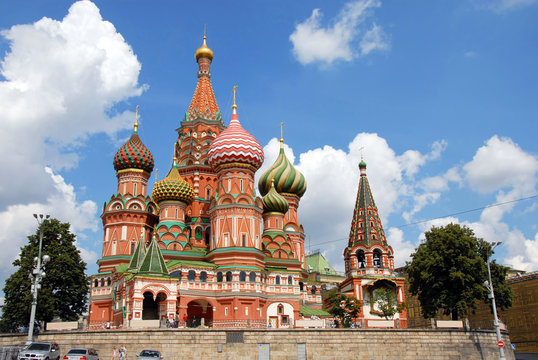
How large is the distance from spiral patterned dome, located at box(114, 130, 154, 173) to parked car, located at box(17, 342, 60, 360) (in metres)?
23.8

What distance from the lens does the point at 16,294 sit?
36031 mm

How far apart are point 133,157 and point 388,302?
996 inches

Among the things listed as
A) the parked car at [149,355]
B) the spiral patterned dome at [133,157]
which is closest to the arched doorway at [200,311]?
the spiral patterned dome at [133,157]

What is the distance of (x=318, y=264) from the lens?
78.8 m

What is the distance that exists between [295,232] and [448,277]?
1814 cm

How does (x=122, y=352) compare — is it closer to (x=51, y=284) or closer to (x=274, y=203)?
(x=51, y=284)

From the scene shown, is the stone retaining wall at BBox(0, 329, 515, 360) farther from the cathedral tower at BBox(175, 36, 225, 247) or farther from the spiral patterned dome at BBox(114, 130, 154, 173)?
the spiral patterned dome at BBox(114, 130, 154, 173)

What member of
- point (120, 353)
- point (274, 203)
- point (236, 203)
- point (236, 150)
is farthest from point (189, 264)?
point (274, 203)

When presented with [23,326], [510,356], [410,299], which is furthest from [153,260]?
[410,299]

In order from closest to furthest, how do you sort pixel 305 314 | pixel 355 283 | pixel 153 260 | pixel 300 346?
pixel 300 346 < pixel 153 260 < pixel 305 314 < pixel 355 283

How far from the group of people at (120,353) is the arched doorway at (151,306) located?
23.1 ft

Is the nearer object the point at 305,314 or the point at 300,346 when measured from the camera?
the point at 300,346

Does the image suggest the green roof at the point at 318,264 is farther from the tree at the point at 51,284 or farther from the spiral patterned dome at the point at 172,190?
the tree at the point at 51,284

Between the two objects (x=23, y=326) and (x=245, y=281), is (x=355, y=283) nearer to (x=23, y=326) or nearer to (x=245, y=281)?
(x=245, y=281)
